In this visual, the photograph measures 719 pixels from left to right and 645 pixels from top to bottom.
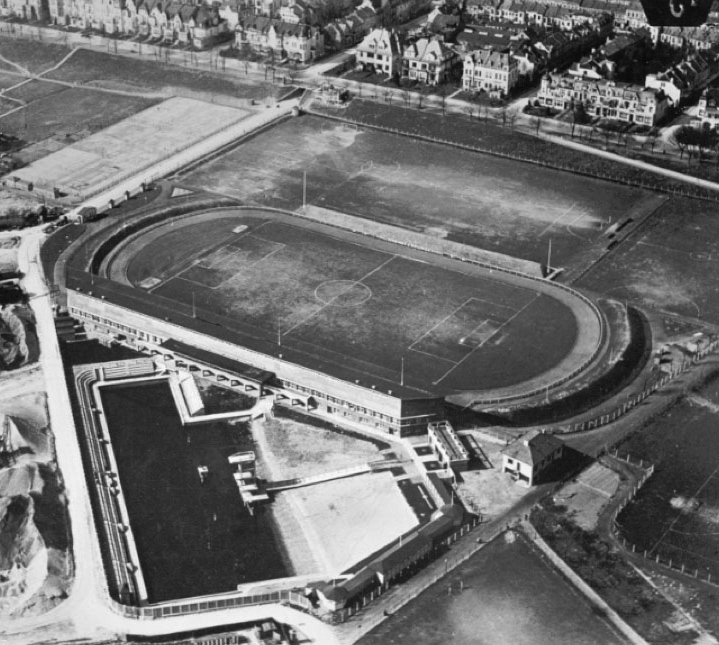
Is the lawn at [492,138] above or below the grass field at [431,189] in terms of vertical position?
above

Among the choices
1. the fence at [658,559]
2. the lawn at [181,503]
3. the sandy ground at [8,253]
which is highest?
the fence at [658,559]

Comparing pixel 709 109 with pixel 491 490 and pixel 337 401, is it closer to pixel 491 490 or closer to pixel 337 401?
pixel 337 401

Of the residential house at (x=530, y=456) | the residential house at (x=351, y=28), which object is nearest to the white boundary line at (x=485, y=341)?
the residential house at (x=530, y=456)

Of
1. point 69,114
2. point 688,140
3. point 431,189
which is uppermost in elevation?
point 688,140

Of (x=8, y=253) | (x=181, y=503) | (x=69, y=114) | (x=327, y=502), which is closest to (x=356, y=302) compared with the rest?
(x=327, y=502)

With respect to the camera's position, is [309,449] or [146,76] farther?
[146,76]

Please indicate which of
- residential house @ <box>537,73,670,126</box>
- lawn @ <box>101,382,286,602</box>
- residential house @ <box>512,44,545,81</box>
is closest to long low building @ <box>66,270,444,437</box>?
lawn @ <box>101,382,286,602</box>

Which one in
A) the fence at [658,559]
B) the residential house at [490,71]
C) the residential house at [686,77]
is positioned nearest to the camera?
the fence at [658,559]

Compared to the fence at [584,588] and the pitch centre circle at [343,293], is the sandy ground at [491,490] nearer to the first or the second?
the fence at [584,588]
